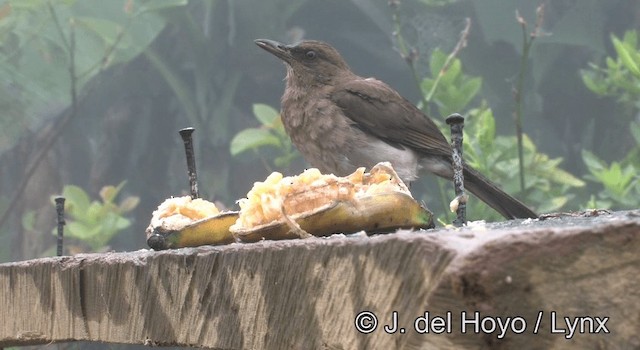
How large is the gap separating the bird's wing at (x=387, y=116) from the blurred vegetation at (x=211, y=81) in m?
2.33

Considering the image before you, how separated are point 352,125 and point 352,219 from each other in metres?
1.27

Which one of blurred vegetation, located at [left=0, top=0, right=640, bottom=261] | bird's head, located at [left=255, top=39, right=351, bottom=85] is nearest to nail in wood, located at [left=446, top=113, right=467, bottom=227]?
bird's head, located at [left=255, top=39, right=351, bottom=85]

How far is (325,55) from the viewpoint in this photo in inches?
96.5

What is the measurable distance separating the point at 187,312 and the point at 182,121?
13.7 ft

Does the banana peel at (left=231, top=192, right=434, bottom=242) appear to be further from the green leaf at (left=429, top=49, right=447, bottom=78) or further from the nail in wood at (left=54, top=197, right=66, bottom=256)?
the green leaf at (left=429, top=49, right=447, bottom=78)

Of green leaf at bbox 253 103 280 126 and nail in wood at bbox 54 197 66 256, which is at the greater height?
green leaf at bbox 253 103 280 126

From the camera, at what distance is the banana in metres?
1.14

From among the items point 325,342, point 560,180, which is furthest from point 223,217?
point 560,180

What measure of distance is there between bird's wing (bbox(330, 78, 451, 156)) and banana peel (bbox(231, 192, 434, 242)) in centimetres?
123

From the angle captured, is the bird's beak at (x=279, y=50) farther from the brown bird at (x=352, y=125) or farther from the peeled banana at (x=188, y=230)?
the peeled banana at (x=188, y=230)

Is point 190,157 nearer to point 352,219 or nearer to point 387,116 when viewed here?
point 352,219

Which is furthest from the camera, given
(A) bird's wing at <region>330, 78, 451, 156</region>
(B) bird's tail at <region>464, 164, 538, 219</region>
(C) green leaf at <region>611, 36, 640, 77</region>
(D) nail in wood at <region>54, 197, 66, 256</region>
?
(C) green leaf at <region>611, 36, 640, 77</region>

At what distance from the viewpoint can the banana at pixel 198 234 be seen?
1.14 meters

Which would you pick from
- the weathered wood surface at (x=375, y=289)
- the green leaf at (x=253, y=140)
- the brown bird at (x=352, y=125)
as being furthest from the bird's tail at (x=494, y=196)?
the green leaf at (x=253, y=140)
